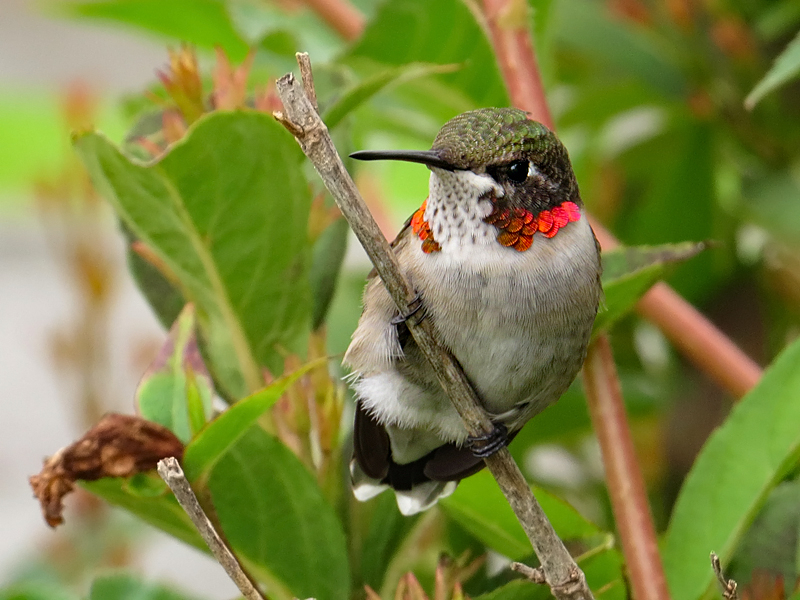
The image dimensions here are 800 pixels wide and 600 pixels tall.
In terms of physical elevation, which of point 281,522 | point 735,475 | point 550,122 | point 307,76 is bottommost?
point 735,475

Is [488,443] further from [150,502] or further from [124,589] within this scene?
[124,589]

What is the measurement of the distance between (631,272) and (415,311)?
372 millimetres

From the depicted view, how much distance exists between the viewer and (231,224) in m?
1.39

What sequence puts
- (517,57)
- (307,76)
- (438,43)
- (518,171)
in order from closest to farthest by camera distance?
(307,76)
(518,171)
(517,57)
(438,43)

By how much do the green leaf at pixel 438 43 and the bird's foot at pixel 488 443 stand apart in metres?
0.68

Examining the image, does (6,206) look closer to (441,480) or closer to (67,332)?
(67,332)

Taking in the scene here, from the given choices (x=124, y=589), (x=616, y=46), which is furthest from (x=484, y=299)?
(x=616, y=46)

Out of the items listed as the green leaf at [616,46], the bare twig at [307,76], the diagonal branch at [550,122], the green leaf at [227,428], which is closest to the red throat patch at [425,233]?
the diagonal branch at [550,122]

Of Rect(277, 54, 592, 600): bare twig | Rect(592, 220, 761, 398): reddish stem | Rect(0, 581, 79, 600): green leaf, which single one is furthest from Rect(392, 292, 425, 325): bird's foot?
Rect(0, 581, 79, 600): green leaf

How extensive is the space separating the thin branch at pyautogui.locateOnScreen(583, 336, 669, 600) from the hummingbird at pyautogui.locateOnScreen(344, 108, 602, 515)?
0.16 ft

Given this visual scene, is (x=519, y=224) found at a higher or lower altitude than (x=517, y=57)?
lower

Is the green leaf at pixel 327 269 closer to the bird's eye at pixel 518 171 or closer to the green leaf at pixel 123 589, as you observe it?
the bird's eye at pixel 518 171

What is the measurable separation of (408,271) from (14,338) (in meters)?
5.76

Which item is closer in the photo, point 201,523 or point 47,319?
point 201,523
